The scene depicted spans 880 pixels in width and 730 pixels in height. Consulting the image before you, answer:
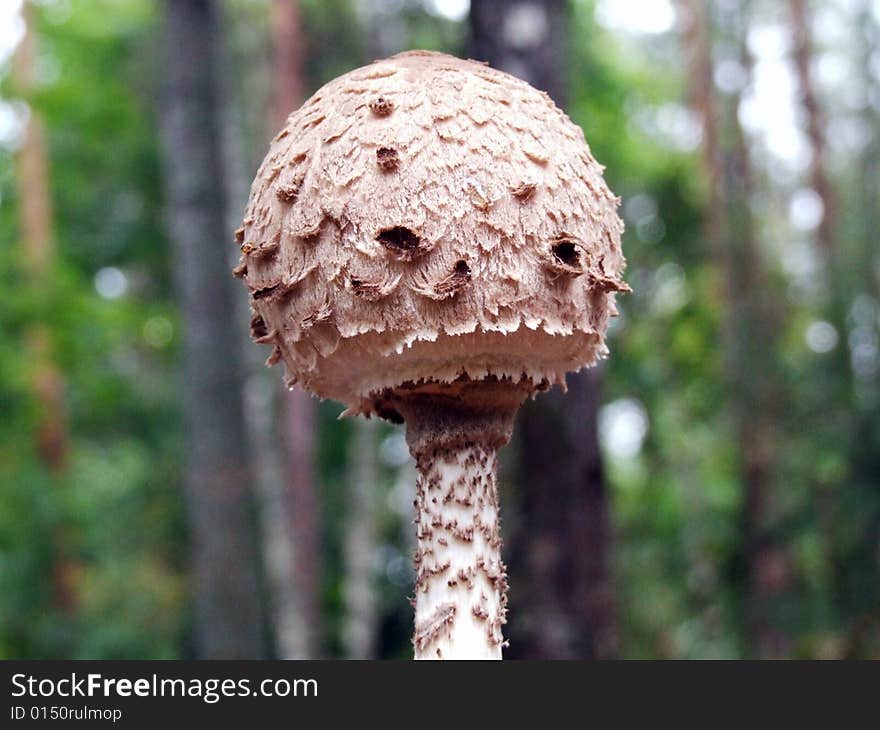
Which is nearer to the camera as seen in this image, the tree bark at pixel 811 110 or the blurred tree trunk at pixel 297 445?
the blurred tree trunk at pixel 297 445

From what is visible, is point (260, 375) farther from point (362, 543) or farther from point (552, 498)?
point (552, 498)

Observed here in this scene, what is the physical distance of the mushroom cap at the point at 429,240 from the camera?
1555 millimetres

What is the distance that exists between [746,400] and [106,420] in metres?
9.08

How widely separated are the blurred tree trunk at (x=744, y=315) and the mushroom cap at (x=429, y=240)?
930 centimetres

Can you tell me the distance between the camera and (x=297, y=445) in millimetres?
12820

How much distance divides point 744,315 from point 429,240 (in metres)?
11.1

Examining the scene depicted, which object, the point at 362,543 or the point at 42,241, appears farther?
the point at 42,241

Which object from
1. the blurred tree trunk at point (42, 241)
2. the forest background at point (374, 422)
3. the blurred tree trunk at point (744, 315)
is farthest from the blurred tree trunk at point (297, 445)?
the blurred tree trunk at point (744, 315)

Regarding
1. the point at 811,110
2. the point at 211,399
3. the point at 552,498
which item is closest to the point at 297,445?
the point at 211,399

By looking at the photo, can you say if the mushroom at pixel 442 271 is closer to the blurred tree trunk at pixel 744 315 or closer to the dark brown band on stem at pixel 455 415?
the dark brown band on stem at pixel 455 415

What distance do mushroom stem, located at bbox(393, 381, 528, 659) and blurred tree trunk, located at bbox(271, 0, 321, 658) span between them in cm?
1075

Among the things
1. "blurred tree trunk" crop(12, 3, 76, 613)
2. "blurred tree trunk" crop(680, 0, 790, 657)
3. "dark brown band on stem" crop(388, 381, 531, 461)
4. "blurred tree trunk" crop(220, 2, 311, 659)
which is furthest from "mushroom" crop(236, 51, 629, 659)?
"blurred tree trunk" crop(12, 3, 76, 613)

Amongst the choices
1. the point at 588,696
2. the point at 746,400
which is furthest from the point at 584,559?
the point at 746,400

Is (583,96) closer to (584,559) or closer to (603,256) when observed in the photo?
(584,559)
